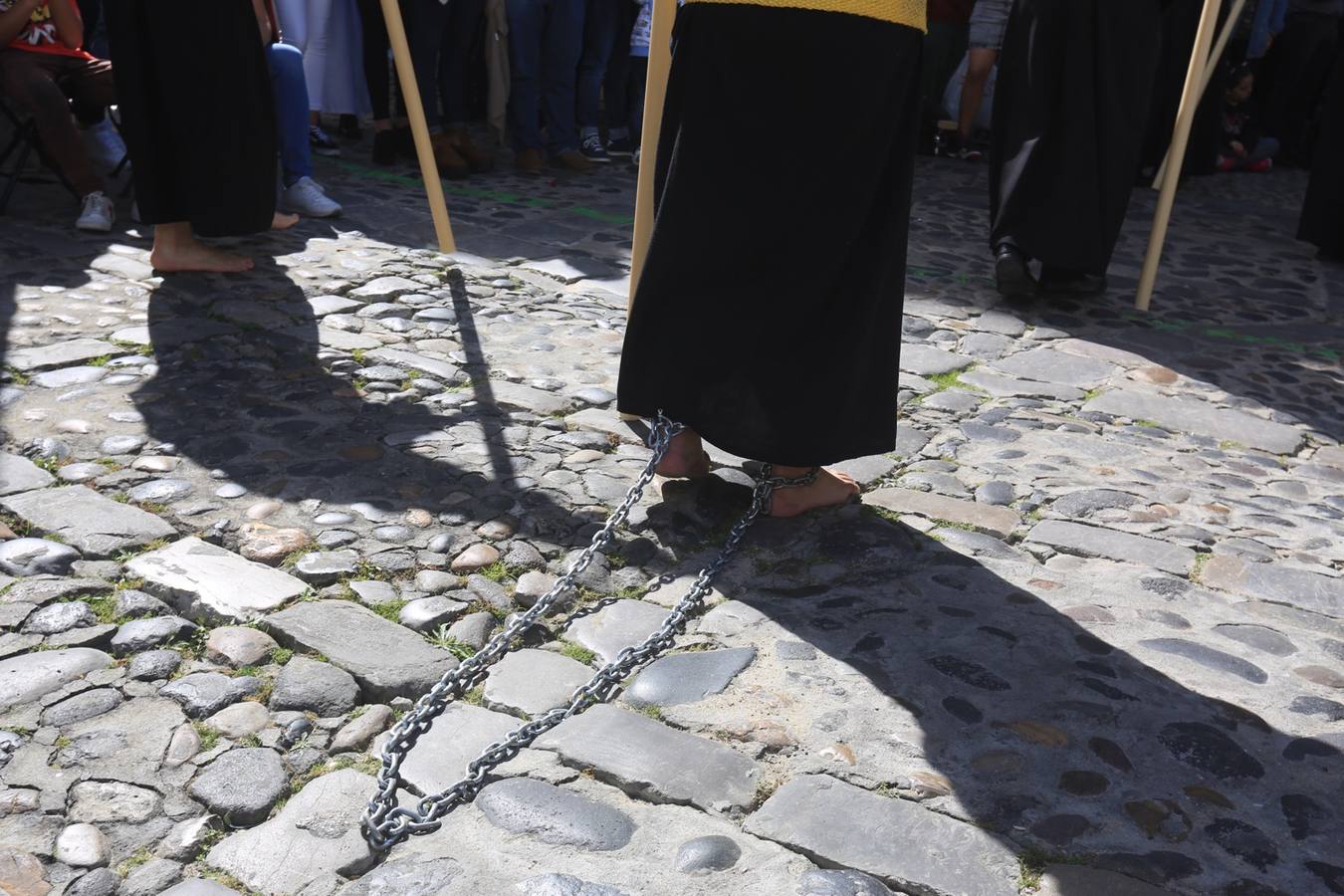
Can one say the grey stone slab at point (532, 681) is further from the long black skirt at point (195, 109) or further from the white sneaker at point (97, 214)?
the white sneaker at point (97, 214)

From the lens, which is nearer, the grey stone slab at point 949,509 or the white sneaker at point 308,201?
the grey stone slab at point 949,509

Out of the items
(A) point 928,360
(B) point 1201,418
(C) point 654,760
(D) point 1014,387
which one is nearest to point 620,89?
(A) point 928,360

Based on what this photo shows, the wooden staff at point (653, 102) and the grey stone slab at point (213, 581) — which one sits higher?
the wooden staff at point (653, 102)

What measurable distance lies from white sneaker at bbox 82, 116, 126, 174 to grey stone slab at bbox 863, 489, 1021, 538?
15.6 feet

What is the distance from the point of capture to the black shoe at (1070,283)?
559 cm

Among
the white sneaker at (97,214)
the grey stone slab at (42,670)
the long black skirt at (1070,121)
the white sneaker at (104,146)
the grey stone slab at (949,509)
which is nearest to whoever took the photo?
the grey stone slab at (42,670)

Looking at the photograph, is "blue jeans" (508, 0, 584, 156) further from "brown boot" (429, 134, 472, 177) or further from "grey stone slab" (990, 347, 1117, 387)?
"grey stone slab" (990, 347, 1117, 387)

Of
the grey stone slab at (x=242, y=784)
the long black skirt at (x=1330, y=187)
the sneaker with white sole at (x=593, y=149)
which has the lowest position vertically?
the grey stone slab at (x=242, y=784)

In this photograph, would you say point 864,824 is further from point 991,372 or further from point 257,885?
point 991,372

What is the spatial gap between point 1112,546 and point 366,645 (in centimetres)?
170

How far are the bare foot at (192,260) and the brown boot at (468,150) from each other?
300 centimetres

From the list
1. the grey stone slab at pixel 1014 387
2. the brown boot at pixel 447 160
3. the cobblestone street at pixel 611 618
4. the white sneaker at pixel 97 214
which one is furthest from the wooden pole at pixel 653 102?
the brown boot at pixel 447 160

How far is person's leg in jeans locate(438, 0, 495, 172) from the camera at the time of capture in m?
7.58

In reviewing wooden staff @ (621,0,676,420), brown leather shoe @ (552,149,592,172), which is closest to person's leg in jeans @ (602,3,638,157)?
brown leather shoe @ (552,149,592,172)
